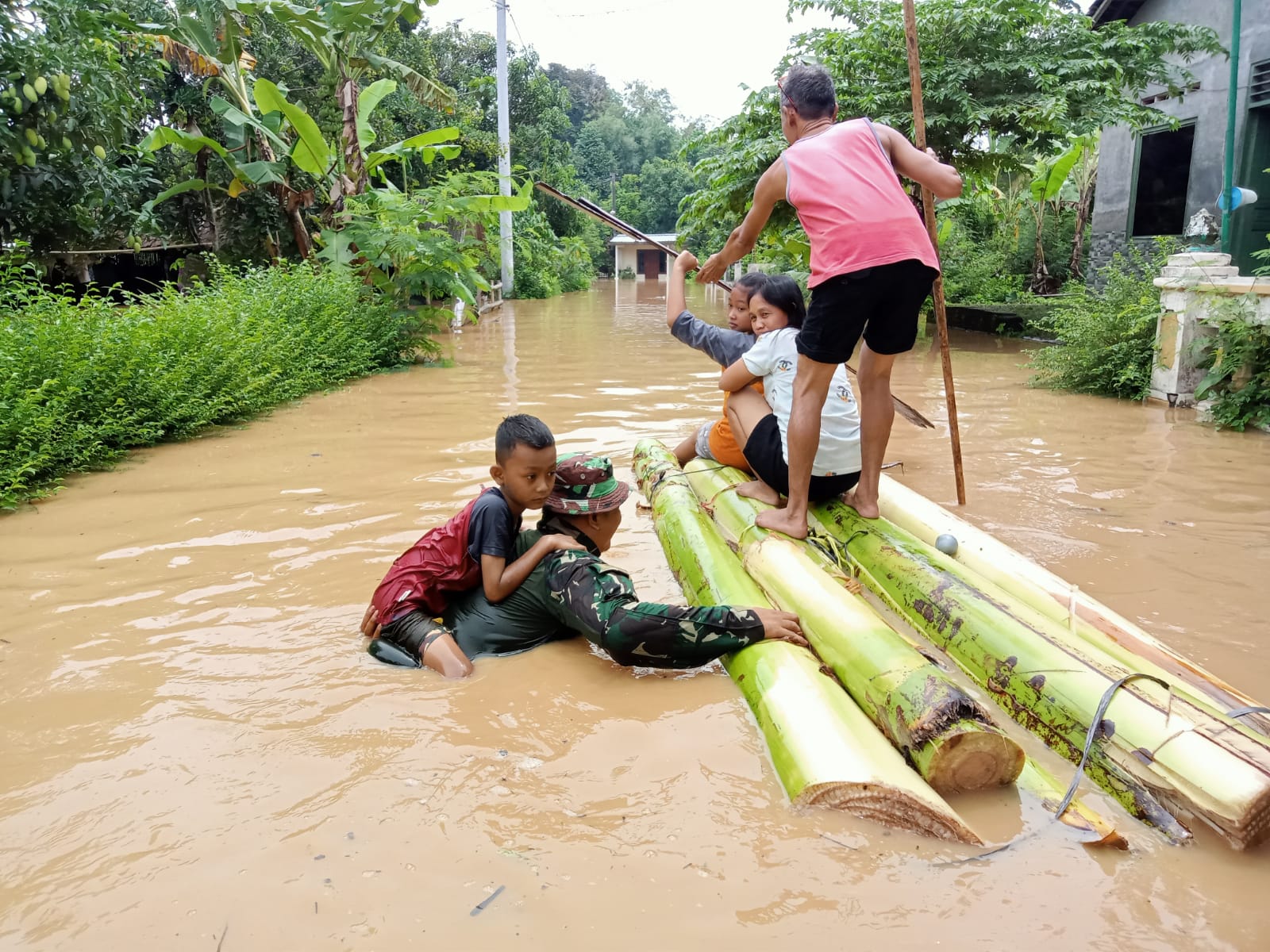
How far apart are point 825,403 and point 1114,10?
13.1m

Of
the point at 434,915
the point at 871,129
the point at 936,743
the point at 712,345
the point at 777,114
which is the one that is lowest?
the point at 434,915

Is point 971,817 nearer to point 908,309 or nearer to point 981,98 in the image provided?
point 908,309

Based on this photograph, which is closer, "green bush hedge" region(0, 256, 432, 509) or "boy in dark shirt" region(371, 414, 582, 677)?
"boy in dark shirt" region(371, 414, 582, 677)

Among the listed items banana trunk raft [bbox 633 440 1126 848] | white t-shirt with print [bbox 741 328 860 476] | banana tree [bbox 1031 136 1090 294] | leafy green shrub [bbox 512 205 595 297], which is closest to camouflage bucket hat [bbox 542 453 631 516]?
banana trunk raft [bbox 633 440 1126 848]

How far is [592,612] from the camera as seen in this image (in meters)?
3.03

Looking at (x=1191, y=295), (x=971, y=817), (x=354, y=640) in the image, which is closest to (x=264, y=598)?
(x=354, y=640)

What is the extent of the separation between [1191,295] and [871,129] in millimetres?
5240

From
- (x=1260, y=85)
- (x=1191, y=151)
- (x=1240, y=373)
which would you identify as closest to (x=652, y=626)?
(x=1240, y=373)

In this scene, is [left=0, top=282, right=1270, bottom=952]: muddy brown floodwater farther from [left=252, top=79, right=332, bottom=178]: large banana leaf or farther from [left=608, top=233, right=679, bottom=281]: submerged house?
[left=608, top=233, right=679, bottom=281]: submerged house

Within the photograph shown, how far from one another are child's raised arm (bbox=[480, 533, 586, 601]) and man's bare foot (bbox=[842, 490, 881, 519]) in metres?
1.37

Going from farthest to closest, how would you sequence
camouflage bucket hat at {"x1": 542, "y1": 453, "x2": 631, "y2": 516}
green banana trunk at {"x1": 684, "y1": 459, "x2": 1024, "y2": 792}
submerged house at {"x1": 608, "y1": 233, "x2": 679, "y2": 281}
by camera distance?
submerged house at {"x1": 608, "y1": 233, "x2": 679, "y2": 281}, camouflage bucket hat at {"x1": 542, "y1": 453, "x2": 631, "y2": 516}, green banana trunk at {"x1": 684, "y1": 459, "x2": 1024, "y2": 792}

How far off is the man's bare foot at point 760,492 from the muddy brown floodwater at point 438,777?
556mm

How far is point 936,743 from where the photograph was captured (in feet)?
7.61

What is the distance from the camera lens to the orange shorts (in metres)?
4.70
